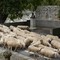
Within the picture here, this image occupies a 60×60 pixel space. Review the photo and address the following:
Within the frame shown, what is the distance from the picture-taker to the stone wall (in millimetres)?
11875

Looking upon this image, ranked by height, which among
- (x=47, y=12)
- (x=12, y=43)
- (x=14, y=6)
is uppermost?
(x=12, y=43)

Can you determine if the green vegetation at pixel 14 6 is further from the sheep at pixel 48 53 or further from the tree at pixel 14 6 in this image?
the sheep at pixel 48 53

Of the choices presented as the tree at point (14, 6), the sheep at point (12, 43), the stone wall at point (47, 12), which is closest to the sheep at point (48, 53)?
the sheep at point (12, 43)

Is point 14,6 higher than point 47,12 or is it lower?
higher

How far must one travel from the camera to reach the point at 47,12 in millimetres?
12156

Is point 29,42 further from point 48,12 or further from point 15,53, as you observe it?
point 48,12

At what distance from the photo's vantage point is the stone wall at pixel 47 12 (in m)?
11.9

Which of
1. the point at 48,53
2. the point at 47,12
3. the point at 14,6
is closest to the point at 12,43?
the point at 48,53

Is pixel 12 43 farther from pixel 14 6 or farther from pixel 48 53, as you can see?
A: pixel 14 6

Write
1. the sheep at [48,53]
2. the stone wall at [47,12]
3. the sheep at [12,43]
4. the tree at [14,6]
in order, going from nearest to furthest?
the sheep at [48,53]
the sheep at [12,43]
the tree at [14,6]
the stone wall at [47,12]

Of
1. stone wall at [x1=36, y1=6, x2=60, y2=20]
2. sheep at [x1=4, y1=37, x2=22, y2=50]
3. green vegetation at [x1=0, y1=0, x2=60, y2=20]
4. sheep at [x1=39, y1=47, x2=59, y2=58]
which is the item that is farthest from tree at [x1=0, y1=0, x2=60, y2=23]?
sheep at [x1=39, y1=47, x2=59, y2=58]

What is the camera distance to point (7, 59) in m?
2.98

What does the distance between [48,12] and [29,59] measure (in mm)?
9415

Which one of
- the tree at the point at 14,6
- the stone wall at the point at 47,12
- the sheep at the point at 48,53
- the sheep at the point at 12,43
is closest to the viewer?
the sheep at the point at 48,53
